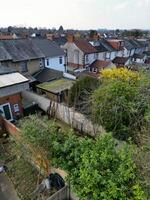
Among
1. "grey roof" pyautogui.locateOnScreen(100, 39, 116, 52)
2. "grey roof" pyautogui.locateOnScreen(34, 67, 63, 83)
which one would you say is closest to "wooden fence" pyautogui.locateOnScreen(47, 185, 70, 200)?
"grey roof" pyautogui.locateOnScreen(34, 67, 63, 83)

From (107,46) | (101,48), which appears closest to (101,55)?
(101,48)

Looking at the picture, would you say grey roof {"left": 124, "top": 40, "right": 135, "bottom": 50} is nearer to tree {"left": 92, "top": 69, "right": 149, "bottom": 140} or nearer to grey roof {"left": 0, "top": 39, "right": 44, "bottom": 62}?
grey roof {"left": 0, "top": 39, "right": 44, "bottom": 62}

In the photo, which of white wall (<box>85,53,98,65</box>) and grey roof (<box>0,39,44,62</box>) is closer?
grey roof (<box>0,39,44,62</box>)

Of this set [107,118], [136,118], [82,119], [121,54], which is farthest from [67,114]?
[121,54]

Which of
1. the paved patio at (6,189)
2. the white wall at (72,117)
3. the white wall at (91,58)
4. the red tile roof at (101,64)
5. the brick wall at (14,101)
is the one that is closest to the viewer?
the paved patio at (6,189)

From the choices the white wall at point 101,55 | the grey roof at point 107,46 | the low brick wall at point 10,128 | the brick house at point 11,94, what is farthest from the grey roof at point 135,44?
the low brick wall at point 10,128

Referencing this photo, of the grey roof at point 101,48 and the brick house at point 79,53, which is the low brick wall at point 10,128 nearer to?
the brick house at point 79,53

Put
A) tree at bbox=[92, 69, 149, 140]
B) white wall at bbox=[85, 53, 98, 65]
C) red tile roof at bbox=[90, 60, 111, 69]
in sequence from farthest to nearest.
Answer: white wall at bbox=[85, 53, 98, 65] < red tile roof at bbox=[90, 60, 111, 69] < tree at bbox=[92, 69, 149, 140]
